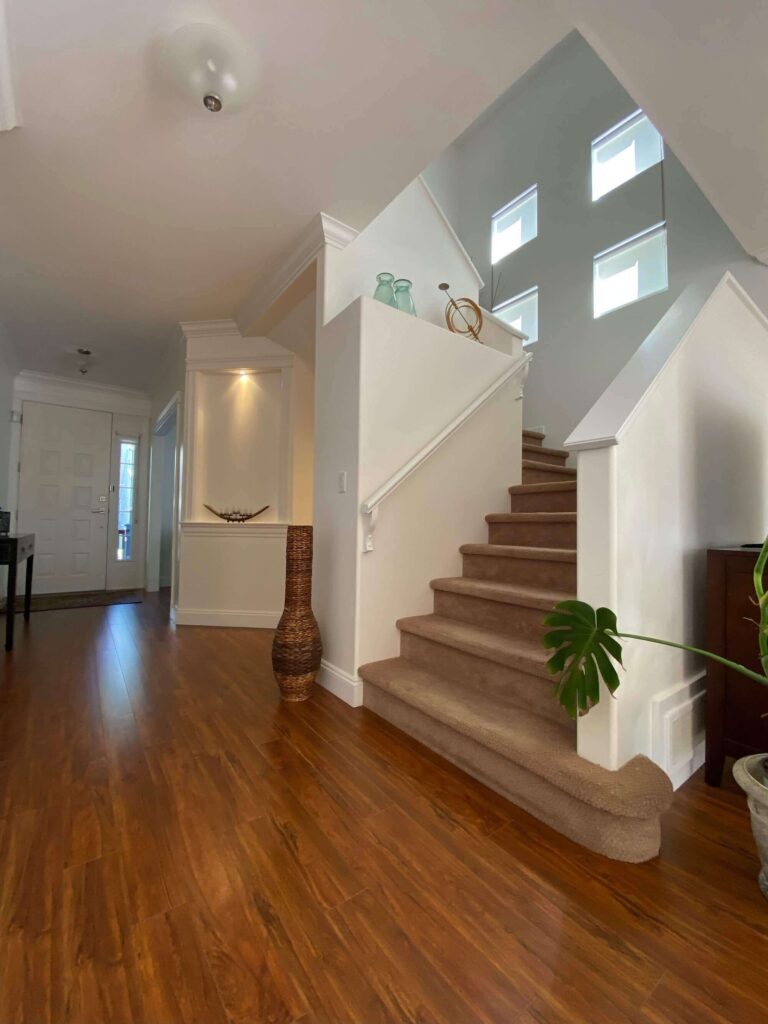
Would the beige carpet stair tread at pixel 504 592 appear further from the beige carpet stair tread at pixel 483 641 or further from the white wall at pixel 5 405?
the white wall at pixel 5 405

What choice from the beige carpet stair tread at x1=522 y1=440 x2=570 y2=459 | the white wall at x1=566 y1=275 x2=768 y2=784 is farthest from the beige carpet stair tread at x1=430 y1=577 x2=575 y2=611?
the beige carpet stair tread at x1=522 y1=440 x2=570 y2=459

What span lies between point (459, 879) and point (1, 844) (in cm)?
121

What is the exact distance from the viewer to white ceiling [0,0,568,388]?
1497mm

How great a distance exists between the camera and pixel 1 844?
1127 millimetres

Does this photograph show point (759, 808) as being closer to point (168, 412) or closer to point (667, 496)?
point (667, 496)

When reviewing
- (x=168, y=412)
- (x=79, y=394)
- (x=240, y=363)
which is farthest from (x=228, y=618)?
(x=79, y=394)

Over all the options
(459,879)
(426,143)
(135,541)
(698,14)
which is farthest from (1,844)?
(135,541)

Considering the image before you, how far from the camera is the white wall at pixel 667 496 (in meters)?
1.22

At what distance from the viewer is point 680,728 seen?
→ 1455 millimetres

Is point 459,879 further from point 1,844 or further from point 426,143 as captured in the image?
point 426,143

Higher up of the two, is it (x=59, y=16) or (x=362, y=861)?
(x=59, y=16)

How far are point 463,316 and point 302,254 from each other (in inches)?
49.9

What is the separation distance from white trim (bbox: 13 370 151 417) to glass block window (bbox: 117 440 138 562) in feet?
1.53

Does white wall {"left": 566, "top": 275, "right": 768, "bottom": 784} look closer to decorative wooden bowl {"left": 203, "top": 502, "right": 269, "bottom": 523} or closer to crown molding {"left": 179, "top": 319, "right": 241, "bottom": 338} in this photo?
decorative wooden bowl {"left": 203, "top": 502, "right": 269, "bottom": 523}
